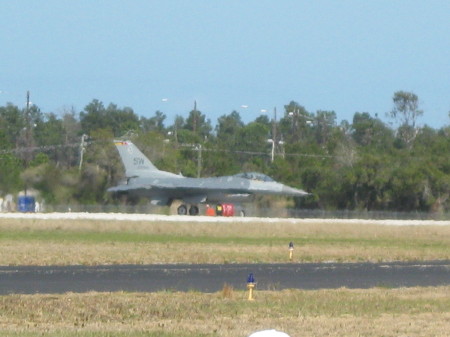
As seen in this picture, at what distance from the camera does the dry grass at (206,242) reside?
30234mm

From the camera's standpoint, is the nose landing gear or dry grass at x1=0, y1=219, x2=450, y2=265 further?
the nose landing gear

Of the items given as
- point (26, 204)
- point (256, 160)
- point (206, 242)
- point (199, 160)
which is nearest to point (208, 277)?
point (206, 242)

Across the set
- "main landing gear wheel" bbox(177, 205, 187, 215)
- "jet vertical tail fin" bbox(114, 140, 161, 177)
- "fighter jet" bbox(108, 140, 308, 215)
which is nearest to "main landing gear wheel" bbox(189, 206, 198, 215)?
"fighter jet" bbox(108, 140, 308, 215)

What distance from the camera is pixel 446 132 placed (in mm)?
90688

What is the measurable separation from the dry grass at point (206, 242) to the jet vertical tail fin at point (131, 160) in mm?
17760

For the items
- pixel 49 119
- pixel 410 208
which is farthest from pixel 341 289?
pixel 49 119

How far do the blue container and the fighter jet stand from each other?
22.3 feet

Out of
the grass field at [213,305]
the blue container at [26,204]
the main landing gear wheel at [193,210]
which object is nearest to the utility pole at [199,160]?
the main landing gear wheel at [193,210]

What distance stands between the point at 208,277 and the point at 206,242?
602 inches

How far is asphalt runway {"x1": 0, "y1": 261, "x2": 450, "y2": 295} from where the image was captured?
21094 millimetres

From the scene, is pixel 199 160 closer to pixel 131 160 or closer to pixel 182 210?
pixel 131 160

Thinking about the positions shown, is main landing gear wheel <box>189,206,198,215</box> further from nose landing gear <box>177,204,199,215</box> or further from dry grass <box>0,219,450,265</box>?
dry grass <box>0,219,450,265</box>

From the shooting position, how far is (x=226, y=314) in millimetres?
16125

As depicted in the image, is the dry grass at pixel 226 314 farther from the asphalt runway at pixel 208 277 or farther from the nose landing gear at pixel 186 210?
the nose landing gear at pixel 186 210
